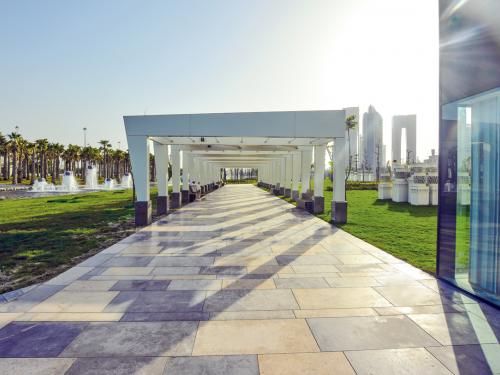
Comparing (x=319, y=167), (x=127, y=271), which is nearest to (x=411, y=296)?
(x=127, y=271)

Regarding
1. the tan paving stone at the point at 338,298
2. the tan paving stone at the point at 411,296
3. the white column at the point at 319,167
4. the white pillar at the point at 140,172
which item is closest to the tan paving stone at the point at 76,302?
the tan paving stone at the point at 338,298

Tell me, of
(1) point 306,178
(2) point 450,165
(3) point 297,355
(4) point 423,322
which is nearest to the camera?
(3) point 297,355

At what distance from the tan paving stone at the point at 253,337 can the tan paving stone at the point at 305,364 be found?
0.11m

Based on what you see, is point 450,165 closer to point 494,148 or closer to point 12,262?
point 494,148

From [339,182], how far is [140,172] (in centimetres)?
774

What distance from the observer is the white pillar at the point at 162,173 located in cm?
1457

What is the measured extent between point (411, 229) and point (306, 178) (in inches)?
339

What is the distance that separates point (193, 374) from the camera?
2928 mm

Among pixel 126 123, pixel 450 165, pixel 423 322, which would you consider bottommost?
pixel 423 322

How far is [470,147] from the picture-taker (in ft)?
16.8

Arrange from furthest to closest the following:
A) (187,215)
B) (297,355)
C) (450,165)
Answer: (187,215) < (450,165) < (297,355)

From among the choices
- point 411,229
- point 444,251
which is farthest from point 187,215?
point 444,251

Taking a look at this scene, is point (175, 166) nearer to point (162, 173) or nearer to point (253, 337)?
point (162, 173)

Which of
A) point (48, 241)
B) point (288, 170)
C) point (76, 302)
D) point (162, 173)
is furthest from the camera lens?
point (288, 170)
